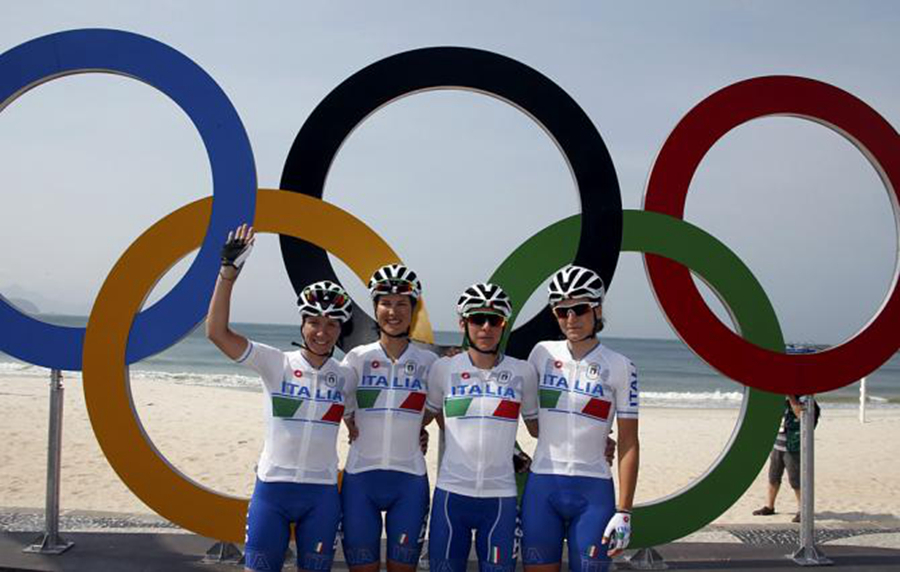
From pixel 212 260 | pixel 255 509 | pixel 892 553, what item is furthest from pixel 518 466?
pixel 892 553

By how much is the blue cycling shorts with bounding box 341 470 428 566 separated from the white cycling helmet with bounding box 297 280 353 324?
940mm

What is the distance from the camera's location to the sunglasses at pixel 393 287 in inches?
177

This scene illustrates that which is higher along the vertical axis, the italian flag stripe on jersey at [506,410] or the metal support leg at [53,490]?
the italian flag stripe on jersey at [506,410]

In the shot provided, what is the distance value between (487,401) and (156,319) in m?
3.15

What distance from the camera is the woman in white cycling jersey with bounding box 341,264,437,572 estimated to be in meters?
4.12

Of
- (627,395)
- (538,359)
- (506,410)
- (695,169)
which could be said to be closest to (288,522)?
(506,410)

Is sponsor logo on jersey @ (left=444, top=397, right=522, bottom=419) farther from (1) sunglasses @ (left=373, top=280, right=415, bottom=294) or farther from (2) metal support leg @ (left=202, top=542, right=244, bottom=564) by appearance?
(2) metal support leg @ (left=202, top=542, right=244, bottom=564)

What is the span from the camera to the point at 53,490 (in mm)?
6293

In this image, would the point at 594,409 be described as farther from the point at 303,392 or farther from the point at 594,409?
the point at 303,392

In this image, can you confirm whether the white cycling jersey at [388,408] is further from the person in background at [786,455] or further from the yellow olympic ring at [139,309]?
the person in background at [786,455]

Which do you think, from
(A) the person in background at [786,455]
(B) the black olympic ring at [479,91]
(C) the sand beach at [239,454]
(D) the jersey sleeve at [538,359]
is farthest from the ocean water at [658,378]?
(D) the jersey sleeve at [538,359]

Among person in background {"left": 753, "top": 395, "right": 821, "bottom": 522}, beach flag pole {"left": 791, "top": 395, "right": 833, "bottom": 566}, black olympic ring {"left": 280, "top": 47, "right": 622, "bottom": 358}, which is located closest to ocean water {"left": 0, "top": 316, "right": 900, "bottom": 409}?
person in background {"left": 753, "top": 395, "right": 821, "bottom": 522}

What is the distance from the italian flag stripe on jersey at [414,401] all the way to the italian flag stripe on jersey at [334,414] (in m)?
0.37

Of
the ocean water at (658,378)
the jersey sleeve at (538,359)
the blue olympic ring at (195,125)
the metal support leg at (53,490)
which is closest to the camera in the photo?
the jersey sleeve at (538,359)
